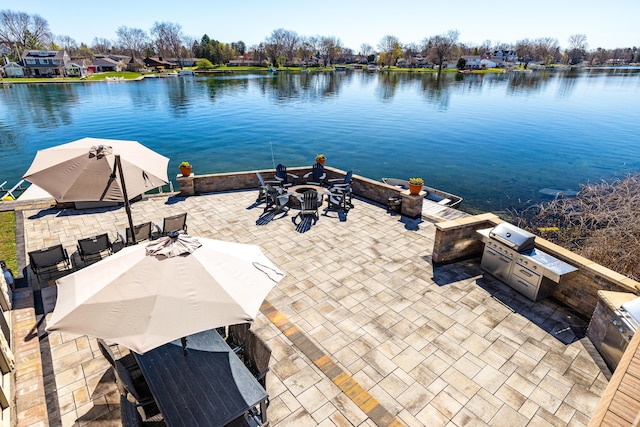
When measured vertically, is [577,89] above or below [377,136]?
above

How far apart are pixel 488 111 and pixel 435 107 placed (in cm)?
825

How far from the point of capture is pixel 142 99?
62156 mm

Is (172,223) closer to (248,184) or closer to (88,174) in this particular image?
(88,174)

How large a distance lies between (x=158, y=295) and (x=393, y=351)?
4015mm

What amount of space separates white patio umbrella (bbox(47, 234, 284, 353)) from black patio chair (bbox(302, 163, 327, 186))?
934 cm

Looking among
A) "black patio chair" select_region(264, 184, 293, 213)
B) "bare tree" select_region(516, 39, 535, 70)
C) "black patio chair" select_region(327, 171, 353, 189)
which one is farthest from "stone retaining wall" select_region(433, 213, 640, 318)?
"bare tree" select_region(516, 39, 535, 70)

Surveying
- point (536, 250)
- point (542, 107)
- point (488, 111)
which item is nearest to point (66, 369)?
point (536, 250)

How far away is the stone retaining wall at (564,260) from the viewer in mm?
6172

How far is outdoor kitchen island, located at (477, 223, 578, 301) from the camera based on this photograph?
6660mm

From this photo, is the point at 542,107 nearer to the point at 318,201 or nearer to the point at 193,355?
the point at 318,201

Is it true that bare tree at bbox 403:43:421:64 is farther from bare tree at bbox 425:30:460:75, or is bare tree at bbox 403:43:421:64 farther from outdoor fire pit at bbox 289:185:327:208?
outdoor fire pit at bbox 289:185:327:208

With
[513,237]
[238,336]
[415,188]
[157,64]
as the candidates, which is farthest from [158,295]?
[157,64]

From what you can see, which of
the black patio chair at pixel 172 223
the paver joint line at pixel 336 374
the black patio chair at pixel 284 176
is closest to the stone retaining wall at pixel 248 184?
the black patio chair at pixel 284 176

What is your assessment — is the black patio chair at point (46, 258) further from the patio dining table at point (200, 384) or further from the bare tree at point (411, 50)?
the bare tree at point (411, 50)
